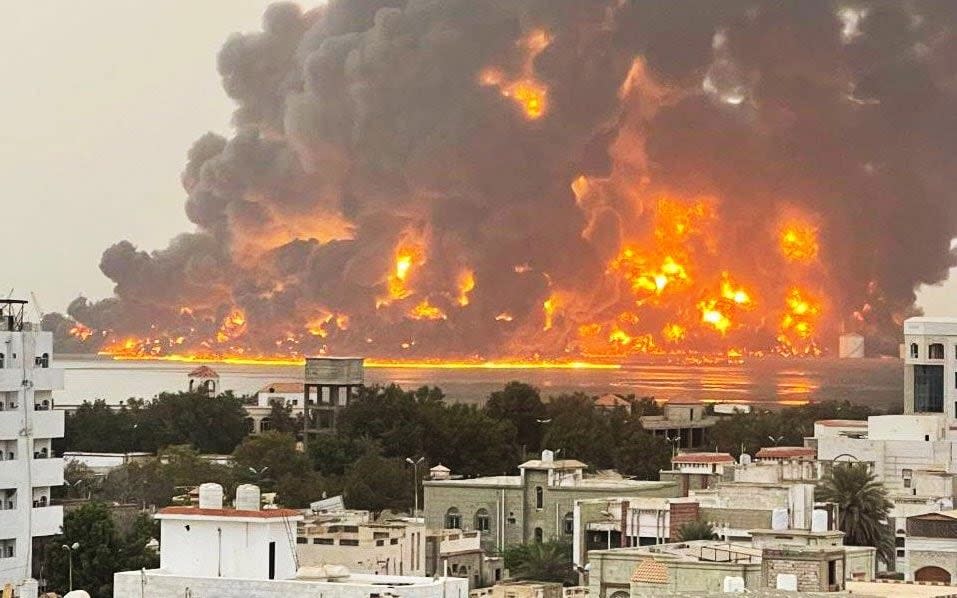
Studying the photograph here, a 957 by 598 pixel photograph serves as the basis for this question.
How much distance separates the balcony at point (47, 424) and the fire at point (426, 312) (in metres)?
88.9

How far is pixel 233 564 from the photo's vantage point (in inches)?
1094

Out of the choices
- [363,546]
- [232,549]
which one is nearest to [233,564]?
[232,549]

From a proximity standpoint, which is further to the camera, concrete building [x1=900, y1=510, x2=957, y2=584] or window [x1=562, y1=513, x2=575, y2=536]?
window [x1=562, y1=513, x2=575, y2=536]

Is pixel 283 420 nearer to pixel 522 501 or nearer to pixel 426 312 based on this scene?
pixel 426 312

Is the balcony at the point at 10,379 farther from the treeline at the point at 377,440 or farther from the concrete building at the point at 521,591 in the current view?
the concrete building at the point at 521,591

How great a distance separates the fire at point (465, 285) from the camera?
460 feet

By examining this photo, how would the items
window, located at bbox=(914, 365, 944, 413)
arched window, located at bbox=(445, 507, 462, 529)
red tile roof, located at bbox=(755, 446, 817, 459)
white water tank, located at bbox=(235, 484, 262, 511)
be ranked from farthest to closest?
window, located at bbox=(914, 365, 944, 413), red tile roof, located at bbox=(755, 446, 817, 459), arched window, located at bbox=(445, 507, 462, 529), white water tank, located at bbox=(235, 484, 262, 511)

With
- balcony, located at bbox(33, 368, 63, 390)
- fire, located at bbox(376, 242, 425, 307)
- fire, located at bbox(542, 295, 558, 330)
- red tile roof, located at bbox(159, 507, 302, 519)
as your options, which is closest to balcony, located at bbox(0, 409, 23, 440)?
balcony, located at bbox(33, 368, 63, 390)

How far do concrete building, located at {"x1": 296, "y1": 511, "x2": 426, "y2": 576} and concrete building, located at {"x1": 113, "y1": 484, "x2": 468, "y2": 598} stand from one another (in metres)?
16.3

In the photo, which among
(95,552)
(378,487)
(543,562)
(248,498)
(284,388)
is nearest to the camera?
(248,498)

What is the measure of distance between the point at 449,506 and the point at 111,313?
8980 cm

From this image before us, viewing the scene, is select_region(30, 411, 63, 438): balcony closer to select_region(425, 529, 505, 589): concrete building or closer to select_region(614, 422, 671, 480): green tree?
select_region(425, 529, 505, 589): concrete building

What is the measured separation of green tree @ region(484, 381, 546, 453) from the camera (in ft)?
294

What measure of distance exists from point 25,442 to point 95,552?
5.78m
